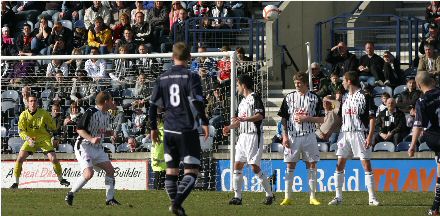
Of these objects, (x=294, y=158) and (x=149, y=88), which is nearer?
(x=294, y=158)

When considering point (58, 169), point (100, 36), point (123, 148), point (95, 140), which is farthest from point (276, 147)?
point (100, 36)

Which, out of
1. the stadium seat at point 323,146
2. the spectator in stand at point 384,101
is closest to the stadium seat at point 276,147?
the stadium seat at point 323,146

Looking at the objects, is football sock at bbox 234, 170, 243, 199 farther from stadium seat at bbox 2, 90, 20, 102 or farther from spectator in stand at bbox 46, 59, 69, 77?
stadium seat at bbox 2, 90, 20, 102

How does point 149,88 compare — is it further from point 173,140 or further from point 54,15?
point 173,140

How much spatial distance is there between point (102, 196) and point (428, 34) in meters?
10.1

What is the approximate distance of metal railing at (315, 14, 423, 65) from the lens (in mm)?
26250

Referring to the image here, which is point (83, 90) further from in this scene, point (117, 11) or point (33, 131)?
point (117, 11)

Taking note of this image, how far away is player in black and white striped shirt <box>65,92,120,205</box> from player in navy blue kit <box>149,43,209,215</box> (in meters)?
3.38

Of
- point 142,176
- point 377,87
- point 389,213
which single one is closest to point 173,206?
point 389,213

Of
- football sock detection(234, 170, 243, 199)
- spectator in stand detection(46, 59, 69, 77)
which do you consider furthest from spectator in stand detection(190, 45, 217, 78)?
football sock detection(234, 170, 243, 199)

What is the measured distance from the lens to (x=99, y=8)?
30.7 m

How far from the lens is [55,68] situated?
25.2 meters

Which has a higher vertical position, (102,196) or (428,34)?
(428,34)

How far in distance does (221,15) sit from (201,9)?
0.60 m
